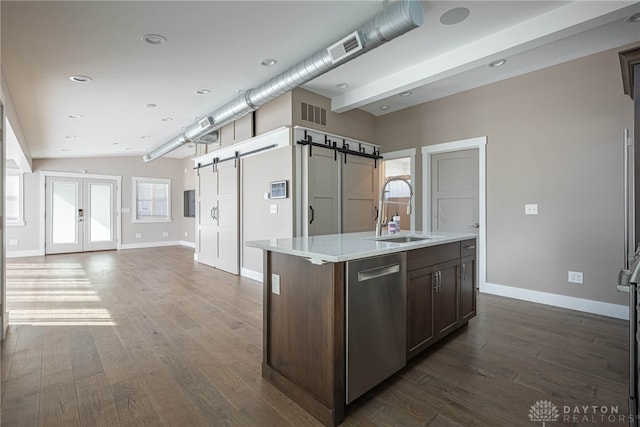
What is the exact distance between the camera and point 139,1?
2.42 meters

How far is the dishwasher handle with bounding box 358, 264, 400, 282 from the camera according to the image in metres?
1.89

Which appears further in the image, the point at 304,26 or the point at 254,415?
the point at 304,26

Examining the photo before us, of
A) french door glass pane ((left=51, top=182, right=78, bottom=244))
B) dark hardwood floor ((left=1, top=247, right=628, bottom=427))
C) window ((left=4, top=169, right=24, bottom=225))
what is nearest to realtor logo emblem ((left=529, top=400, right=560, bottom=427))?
dark hardwood floor ((left=1, top=247, right=628, bottom=427))

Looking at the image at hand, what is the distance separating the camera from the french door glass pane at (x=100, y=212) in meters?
9.11

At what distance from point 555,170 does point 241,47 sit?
3.98 m

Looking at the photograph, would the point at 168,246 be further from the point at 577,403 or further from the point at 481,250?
the point at 577,403

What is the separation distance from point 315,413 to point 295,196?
3.13 meters

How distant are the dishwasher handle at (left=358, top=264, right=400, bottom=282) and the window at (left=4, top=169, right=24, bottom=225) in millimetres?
9990

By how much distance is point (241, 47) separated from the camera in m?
3.23

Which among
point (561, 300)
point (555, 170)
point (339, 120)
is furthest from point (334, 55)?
point (561, 300)

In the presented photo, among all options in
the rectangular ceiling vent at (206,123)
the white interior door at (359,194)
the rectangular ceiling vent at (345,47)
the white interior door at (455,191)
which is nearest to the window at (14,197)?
the rectangular ceiling vent at (206,123)

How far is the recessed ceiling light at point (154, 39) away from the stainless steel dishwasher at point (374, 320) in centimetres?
278

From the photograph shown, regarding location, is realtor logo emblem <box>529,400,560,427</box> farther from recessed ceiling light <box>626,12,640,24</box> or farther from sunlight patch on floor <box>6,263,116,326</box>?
sunlight patch on floor <box>6,263,116,326</box>

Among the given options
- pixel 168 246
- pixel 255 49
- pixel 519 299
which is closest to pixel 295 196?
pixel 255 49
